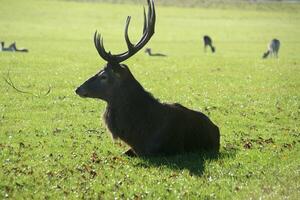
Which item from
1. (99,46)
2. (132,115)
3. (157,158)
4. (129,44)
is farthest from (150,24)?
(157,158)

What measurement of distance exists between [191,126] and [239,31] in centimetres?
7351

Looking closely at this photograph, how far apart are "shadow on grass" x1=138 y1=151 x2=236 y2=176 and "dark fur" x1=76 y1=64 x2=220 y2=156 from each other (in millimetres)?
306

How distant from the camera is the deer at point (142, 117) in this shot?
439 inches

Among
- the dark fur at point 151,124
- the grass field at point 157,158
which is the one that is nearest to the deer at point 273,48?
the grass field at point 157,158

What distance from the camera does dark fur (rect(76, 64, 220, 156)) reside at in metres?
11.1

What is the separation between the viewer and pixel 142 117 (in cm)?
1130

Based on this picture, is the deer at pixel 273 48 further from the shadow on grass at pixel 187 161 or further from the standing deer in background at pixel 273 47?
the shadow on grass at pixel 187 161

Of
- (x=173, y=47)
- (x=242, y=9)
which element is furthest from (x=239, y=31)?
(x=242, y=9)

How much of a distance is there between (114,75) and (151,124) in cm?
135

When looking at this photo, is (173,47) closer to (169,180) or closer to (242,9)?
(169,180)

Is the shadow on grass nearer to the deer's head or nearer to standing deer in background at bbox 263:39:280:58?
the deer's head

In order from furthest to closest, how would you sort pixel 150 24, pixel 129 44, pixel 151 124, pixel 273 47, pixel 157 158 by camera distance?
1. pixel 273 47
2. pixel 150 24
3. pixel 129 44
4. pixel 151 124
5. pixel 157 158

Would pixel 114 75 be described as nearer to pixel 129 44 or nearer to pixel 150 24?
pixel 129 44

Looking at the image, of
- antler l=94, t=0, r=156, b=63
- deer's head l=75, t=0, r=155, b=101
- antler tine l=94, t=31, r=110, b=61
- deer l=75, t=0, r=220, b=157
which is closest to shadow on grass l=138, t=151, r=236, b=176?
deer l=75, t=0, r=220, b=157
